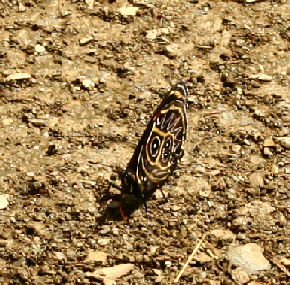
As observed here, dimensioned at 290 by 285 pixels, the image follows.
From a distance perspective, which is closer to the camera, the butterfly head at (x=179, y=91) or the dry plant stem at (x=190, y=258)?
the dry plant stem at (x=190, y=258)

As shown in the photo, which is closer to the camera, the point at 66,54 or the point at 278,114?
the point at 278,114

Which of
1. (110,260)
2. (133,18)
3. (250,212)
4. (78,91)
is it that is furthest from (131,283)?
(133,18)

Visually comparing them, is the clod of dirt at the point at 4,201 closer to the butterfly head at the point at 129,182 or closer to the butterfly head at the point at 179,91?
the butterfly head at the point at 129,182

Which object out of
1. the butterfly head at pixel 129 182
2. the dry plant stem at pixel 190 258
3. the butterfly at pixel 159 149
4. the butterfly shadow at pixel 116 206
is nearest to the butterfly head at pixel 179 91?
the butterfly at pixel 159 149

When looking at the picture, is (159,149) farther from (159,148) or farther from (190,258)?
(190,258)

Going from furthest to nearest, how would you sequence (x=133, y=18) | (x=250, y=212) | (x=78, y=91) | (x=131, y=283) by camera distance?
(x=133, y=18), (x=78, y=91), (x=250, y=212), (x=131, y=283)

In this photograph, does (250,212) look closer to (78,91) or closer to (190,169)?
(190,169)

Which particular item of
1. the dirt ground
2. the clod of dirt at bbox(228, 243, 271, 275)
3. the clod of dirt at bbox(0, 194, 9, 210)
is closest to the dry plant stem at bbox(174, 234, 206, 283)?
the dirt ground

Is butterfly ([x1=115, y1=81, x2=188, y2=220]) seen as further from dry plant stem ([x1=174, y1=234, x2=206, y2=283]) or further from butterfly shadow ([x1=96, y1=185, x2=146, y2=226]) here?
dry plant stem ([x1=174, y1=234, x2=206, y2=283])
